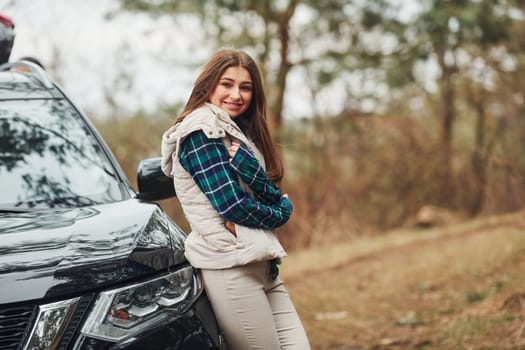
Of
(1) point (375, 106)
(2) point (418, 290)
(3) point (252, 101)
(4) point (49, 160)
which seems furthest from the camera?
(1) point (375, 106)

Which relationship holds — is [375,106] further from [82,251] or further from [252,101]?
[82,251]


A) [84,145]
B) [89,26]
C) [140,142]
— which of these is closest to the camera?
[84,145]

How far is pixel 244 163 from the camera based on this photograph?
2.78 metres

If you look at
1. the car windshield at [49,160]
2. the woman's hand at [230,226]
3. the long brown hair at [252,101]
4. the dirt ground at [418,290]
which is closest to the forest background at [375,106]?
the dirt ground at [418,290]

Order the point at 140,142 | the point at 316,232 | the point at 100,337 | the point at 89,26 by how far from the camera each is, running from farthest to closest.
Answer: the point at 316,232, the point at 89,26, the point at 140,142, the point at 100,337

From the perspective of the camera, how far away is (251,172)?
9.18 ft

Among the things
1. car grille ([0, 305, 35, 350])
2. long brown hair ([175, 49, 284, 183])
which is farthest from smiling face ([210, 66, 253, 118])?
car grille ([0, 305, 35, 350])

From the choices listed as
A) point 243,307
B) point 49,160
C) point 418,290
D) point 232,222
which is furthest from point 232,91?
point 418,290

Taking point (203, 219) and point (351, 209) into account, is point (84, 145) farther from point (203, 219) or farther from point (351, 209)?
point (351, 209)

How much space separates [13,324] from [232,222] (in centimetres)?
93

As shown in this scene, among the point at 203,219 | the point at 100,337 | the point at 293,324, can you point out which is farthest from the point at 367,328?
the point at 100,337

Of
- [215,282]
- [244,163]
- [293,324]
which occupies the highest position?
[244,163]

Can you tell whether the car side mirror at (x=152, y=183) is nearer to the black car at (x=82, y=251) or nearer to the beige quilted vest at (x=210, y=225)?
the black car at (x=82, y=251)

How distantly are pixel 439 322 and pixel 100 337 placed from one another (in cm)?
398
